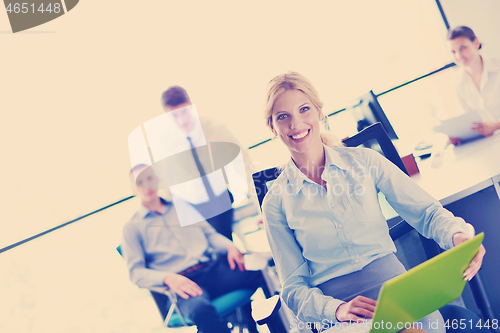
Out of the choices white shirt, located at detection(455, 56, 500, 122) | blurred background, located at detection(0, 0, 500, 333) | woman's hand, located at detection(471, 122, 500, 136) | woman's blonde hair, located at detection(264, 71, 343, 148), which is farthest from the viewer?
blurred background, located at detection(0, 0, 500, 333)

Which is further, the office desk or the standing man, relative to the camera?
the standing man

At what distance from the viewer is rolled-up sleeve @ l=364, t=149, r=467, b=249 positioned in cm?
91

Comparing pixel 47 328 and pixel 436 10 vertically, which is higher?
pixel 436 10

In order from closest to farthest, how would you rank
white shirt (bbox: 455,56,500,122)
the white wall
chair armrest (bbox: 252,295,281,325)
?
chair armrest (bbox: 252,295,281,325), white shirt (bbox: 455,56,500,122), the white wall

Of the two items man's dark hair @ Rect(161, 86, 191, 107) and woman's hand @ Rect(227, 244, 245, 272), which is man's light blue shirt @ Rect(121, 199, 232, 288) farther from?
man's dark hair @ Rect(161, 86, 191, 107)

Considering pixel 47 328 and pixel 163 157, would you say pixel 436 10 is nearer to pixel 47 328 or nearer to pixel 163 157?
pixel 163 157

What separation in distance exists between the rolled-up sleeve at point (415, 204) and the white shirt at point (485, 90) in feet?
4.65

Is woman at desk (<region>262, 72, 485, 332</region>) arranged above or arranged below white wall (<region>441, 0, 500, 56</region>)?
below

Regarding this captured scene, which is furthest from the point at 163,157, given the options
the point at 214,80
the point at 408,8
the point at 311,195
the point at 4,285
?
the point at 408,8

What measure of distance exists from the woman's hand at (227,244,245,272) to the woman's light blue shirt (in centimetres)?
107

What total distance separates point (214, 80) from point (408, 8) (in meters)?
2.36

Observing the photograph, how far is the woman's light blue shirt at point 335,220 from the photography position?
3.26ft

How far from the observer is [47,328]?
2.80 meters

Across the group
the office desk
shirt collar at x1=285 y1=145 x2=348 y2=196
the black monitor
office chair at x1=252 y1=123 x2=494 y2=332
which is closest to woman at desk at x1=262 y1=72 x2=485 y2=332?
shirt collar at x1=285 y1=145 x2=348 y2=196
